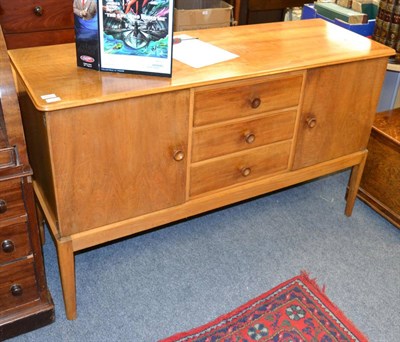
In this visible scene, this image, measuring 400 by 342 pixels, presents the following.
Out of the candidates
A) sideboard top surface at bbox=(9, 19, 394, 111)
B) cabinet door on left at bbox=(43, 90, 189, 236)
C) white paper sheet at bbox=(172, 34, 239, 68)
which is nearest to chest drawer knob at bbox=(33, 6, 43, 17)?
sideboard top surface at bbox=(9, 19, 394, 111)

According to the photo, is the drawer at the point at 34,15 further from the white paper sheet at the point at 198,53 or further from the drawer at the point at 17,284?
the drawer at the point at 17,284

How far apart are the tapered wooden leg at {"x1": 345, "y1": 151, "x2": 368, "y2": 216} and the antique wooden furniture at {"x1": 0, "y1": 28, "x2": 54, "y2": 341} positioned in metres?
1.33

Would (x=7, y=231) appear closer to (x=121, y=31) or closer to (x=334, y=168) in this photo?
(x=121, y=31)

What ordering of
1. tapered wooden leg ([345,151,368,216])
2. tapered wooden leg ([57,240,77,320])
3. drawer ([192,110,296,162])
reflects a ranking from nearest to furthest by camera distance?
tapered wooden leg ([57,240,77,320]) < drawer ([192,110,296,162]) < tapered wooden leg ([345,151,368,216])

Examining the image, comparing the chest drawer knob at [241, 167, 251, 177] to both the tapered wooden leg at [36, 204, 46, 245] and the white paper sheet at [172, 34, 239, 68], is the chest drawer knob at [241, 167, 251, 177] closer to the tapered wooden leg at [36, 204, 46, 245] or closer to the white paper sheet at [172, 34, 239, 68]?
the white paper sheet at [172, 34, 239, 68]

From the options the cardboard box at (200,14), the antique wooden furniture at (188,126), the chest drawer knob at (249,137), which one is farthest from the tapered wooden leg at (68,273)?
the cardboard box at (200,14)

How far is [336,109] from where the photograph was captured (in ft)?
6.18

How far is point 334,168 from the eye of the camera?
6.73ft

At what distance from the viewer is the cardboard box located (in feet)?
9.70

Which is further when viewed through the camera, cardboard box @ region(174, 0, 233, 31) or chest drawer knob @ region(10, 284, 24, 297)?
cardboard box @ region(174, 0, 233, 31)

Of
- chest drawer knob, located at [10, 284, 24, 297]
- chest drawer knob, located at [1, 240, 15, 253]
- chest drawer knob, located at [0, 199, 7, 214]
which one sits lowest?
chest drawer knob, located at [10, 284, 24, 297]


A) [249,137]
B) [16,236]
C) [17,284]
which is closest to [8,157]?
[16,236]

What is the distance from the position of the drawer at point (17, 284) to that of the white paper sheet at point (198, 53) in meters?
0.81

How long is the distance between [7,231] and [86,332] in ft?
1.48
